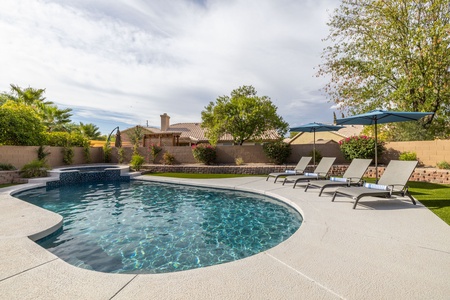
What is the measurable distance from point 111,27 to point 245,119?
1196 cm

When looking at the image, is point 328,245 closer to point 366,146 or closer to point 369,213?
point 369,213

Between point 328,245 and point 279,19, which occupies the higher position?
point 279,19

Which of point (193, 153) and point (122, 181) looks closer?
point (122, 181)

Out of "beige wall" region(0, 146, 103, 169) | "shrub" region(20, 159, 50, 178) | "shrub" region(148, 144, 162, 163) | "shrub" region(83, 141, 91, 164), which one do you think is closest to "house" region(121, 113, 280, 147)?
"shrub" region(148, 144, 162, 163)

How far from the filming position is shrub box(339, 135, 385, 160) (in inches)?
527

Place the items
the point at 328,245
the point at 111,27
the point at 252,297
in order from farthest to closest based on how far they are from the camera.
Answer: the point at 111,27 < the point at 328,245 < the point at 252,297

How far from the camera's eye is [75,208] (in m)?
7.61

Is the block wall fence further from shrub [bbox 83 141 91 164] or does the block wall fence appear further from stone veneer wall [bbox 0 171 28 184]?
shrub [bbox 83 141 91 164]

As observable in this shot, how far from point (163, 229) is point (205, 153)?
42.2 ft

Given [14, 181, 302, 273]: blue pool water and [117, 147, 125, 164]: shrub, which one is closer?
[14, 181, 302, 273]: blue pool water

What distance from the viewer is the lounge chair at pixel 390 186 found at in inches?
242

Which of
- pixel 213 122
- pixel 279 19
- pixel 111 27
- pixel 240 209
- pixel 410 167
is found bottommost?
pixel 240 209

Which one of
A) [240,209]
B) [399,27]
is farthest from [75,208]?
[399,27]

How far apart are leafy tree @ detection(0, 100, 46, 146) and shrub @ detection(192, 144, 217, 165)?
36.1 feet
